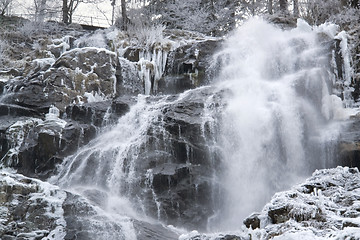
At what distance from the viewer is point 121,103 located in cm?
1191

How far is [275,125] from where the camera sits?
10.5m

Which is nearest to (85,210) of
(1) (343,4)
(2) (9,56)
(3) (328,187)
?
(3) (328,187)

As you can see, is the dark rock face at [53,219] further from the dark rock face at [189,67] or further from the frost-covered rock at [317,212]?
Result: the dark rock face at [189,67]

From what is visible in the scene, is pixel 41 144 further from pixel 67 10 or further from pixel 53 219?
pixel 67 10

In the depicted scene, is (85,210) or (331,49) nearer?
(85,210)

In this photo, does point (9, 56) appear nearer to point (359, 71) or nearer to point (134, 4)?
point (134, 4)

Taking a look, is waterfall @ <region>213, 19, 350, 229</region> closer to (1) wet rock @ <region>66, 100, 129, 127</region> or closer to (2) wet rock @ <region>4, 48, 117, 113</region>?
(1) wet rock @ <region>66, 100, 129, 127</region>

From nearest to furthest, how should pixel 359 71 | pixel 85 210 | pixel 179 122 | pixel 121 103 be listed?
pixel 85 210, pixel 179 122, pixel 121 103, pixel 359 71

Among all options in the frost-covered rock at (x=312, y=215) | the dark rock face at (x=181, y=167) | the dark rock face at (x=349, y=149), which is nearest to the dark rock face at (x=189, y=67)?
the dark rock face at (x=181, y=167)

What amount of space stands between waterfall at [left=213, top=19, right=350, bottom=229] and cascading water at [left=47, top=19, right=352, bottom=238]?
0.03 metres

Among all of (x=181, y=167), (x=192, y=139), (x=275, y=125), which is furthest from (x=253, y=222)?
(x=275, y=125)

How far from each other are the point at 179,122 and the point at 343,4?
10800mm

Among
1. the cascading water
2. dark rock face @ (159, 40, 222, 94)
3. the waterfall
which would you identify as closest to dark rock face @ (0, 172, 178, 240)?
the cascading water

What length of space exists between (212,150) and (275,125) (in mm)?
1973
